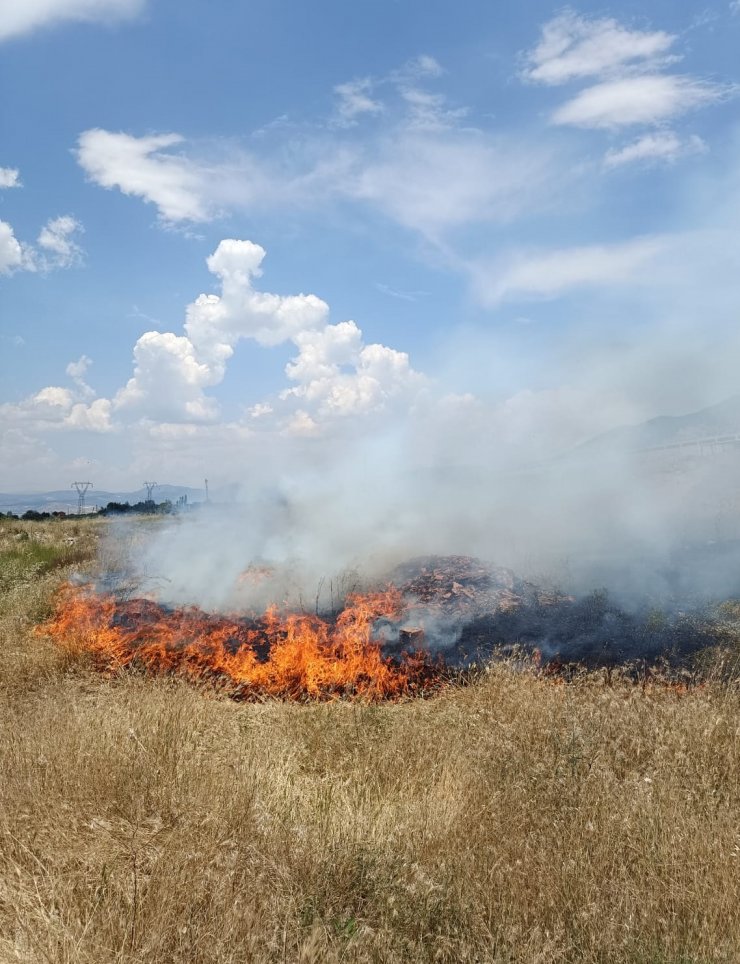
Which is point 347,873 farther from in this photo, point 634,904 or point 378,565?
point 378,565

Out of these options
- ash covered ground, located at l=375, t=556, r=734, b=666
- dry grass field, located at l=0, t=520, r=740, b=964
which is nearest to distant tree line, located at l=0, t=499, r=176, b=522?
ash covered ground, located at l=375, t=556, r=734, b=666

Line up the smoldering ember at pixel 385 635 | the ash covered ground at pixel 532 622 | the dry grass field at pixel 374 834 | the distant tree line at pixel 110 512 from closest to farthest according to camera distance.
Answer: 1. the dry grass field at pixel 374 834
2. the smoldering ember at pixel 385 635
3. the ash covered ground at pixel 532 622
4. the distant tree line at pixel 110 512

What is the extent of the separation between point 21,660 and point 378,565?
7.53 m

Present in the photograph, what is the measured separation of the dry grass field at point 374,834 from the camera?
3.18 meters

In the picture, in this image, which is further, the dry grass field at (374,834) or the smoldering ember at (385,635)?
the smoldering ember at (385,635)

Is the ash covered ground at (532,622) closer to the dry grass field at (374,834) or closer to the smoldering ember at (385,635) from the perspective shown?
the smoldering ember at (385,635)

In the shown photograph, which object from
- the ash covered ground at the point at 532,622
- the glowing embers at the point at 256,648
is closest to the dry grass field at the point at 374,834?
the glowing embers at the point at 256,648

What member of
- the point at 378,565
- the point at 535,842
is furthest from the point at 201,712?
the point at 378,565

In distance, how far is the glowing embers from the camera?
29.3 feet

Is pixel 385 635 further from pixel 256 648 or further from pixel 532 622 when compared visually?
pixel 532 622

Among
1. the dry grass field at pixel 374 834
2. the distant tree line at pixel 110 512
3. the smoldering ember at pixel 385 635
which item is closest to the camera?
the dry grass field at pixel 374 834

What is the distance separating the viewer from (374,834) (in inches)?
166

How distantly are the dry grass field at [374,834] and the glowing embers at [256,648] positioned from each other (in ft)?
6.69

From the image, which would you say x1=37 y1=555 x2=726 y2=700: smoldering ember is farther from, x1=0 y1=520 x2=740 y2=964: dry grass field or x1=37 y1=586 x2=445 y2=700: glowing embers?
x1=0 y1=520 x2=740 y2=964: dry grass field
